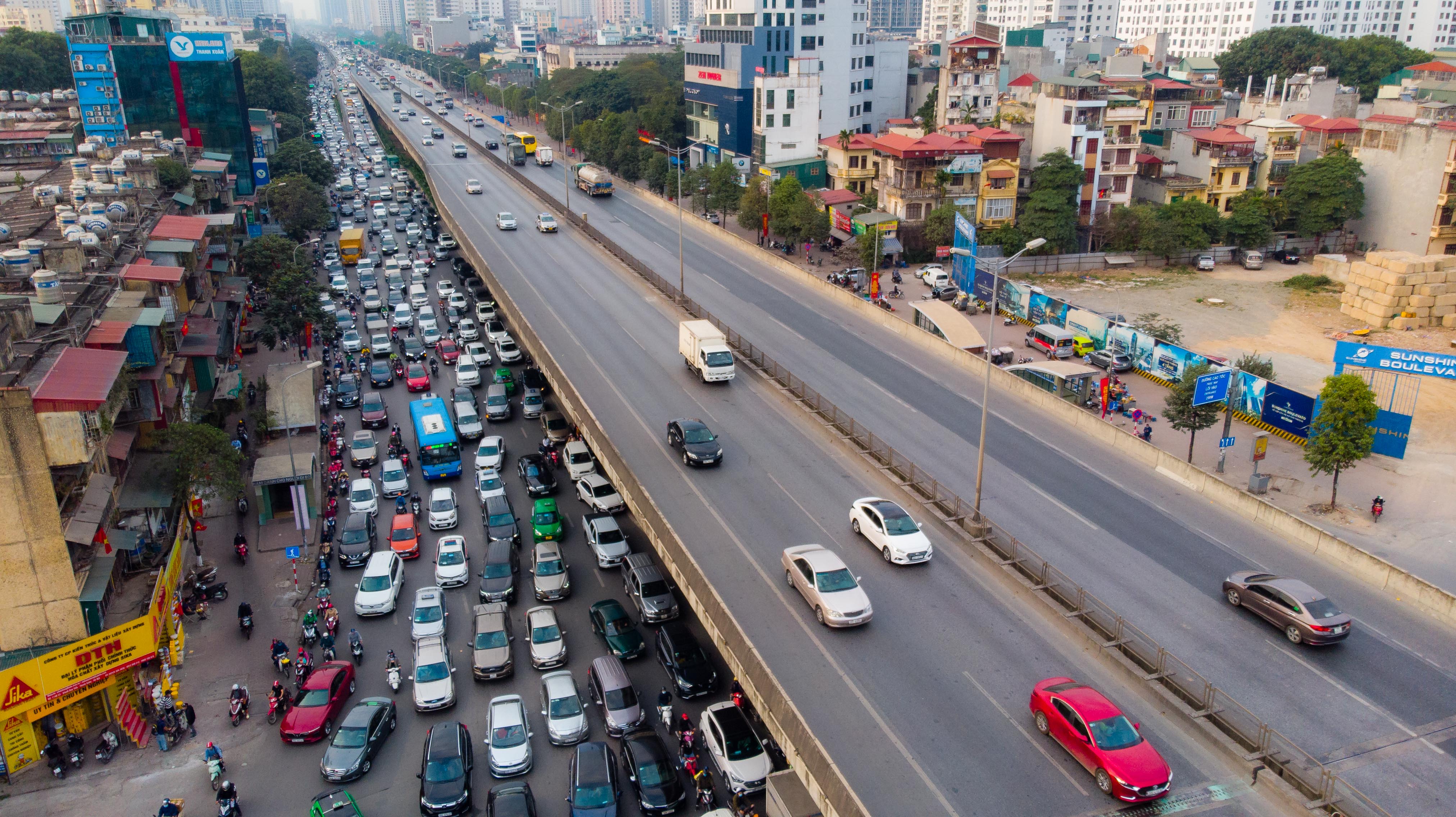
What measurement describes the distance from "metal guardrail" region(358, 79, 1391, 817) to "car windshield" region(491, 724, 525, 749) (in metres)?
6.65

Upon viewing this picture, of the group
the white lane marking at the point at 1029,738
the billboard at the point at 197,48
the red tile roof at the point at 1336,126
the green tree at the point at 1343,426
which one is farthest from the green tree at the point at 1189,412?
the billboard at the point at 197,48

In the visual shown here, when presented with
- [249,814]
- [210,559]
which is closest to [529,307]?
[210,559]

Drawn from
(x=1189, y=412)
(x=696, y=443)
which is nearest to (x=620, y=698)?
(x=696, y=443)

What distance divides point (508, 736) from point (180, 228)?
120 ft

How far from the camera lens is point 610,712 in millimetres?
27500

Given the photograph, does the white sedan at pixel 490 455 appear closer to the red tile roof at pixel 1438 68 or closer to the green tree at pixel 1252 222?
the green tree at pixel 1252 222

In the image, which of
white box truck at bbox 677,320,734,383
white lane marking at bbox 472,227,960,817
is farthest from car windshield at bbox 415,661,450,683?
white box truck at bbox 677,320,734,383

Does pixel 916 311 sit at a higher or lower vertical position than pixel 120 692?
higher

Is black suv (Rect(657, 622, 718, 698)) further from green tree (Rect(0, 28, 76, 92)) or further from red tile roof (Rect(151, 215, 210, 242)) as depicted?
green tree (Rect(0, 28, 76, 92))

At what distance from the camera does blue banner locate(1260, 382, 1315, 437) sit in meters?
43.8

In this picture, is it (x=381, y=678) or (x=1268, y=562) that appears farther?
(x=381, y=678)

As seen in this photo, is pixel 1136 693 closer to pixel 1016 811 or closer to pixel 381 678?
pixel 1016 811

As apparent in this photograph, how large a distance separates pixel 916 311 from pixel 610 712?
32777 mm

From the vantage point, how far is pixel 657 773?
24.8 metres
